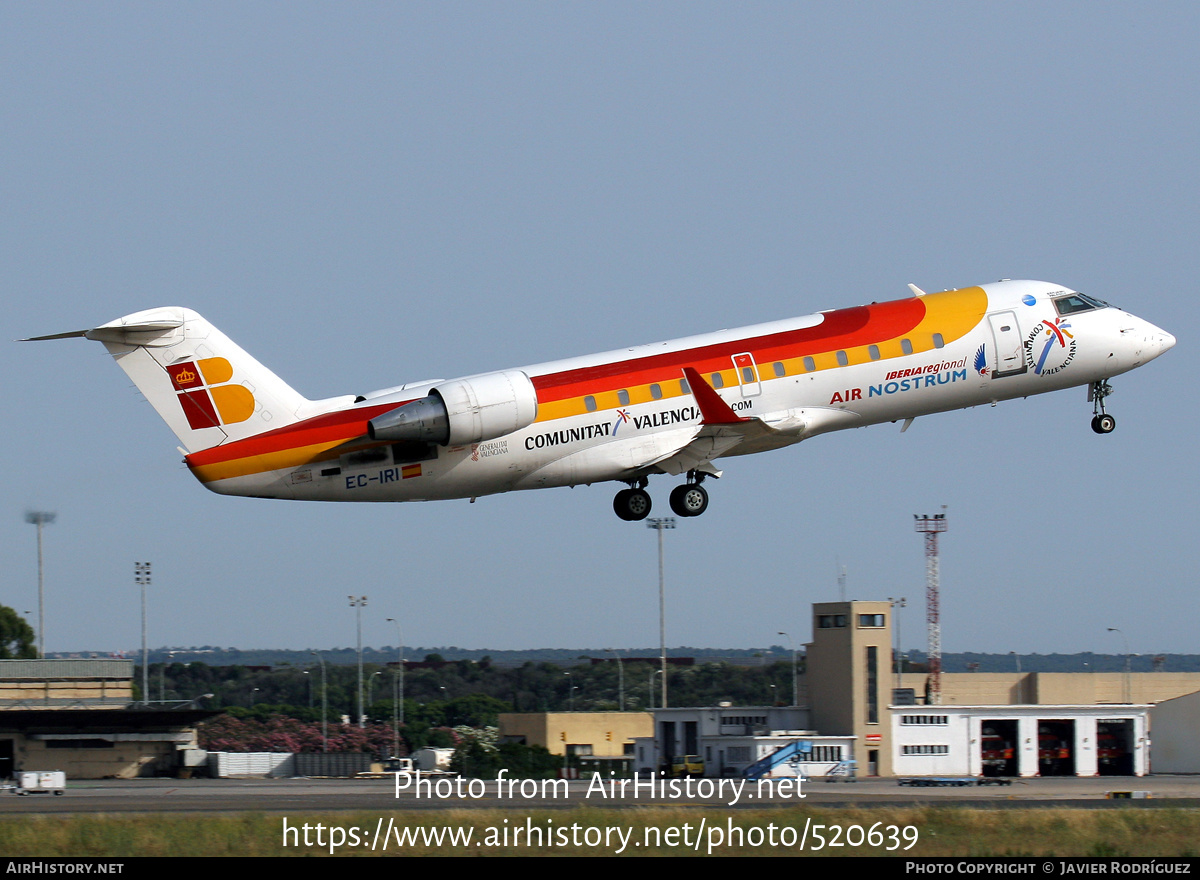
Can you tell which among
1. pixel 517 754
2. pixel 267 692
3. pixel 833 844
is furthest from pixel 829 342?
pixel 267 692

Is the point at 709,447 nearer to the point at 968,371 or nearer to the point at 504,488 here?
the point at 504,488

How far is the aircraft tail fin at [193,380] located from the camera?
94.6ft

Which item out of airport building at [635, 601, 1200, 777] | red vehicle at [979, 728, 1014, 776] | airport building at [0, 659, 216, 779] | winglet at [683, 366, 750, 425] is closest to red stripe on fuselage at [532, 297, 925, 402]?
winglet at [683, 366, 750, 425]

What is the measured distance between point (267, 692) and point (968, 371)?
10172 cm

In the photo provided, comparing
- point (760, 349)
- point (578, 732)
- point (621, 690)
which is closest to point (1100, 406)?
point (760, 349)

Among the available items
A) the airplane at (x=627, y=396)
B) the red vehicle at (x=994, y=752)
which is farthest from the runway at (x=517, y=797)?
the red vehicle at (x=994, y=752)

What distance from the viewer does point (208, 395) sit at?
95.2ft

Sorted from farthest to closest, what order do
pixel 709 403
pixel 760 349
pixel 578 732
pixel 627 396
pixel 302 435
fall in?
pixel 578 732 → pixel 760 349 → pixel 627 396 → pixel 709 403 → pixel 302 435

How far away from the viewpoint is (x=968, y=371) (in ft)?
111

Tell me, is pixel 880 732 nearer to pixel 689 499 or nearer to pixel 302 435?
pixel 689 499

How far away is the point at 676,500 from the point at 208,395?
10.1 metres

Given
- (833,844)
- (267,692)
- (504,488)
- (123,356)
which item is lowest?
(267,692)

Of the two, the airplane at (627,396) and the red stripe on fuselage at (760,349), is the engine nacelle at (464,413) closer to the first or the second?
the airplane at (627,396)

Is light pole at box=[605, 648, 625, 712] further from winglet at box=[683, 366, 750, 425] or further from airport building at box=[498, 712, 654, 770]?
winglet at box=[683, 366, 750, 425]
